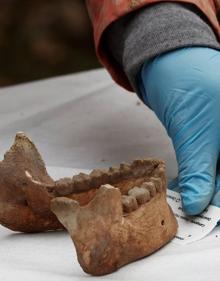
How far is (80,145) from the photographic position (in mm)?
1463

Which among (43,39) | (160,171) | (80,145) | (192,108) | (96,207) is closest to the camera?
(96,207)

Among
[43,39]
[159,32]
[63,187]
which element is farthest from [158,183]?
[43,39]

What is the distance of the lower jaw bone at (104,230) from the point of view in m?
0.85

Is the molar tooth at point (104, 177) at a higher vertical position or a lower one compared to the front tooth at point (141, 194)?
lower

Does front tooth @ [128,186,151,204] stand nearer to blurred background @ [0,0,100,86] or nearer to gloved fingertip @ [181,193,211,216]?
gloved fingertip @ [181,193,211,216]

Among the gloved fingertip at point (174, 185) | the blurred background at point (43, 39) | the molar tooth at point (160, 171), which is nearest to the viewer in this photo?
the molar tooth at point (160, 171)

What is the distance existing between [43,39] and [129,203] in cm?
240

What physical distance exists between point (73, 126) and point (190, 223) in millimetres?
595

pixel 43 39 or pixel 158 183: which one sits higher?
pixel 158 183

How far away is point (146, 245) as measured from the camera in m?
0.91

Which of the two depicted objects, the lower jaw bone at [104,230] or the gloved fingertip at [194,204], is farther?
the gloved fingertip at [194,204]

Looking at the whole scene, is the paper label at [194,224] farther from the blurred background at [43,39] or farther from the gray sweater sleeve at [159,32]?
the blurred background at [43,39]

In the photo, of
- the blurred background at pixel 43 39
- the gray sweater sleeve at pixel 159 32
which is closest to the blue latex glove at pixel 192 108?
the gray sweater sleeve at pixel 159 32

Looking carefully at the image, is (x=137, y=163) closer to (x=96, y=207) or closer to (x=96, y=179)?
(x=96, y=179)
